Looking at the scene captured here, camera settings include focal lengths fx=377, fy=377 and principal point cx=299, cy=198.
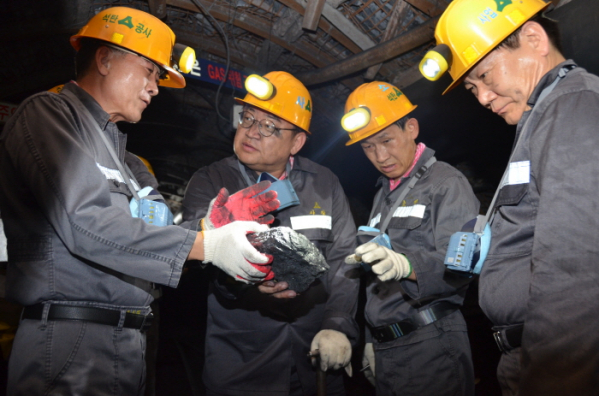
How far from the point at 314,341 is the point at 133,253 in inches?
53.5

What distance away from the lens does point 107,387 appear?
1.55 meters

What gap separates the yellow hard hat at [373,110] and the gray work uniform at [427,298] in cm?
61

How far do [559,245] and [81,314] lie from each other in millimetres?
1721

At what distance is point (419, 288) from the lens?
6.66ft

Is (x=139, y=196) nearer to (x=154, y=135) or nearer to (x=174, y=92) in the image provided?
(x=174, y=92)

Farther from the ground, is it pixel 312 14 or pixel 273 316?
pixel 312 14

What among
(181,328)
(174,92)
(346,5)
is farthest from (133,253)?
(181,328)

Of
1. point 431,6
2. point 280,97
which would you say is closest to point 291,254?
point 280,97

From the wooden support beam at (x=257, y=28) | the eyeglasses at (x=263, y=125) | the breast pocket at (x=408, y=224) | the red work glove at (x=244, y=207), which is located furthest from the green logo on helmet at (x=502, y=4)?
the wooden support beam at (x=257, y=28)

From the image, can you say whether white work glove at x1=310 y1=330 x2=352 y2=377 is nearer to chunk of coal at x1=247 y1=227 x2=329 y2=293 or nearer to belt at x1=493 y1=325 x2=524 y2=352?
chunk of coal at x1=247 y1=227 x2=329 y2=293

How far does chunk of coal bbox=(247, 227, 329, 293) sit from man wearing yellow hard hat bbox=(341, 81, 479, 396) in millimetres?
236

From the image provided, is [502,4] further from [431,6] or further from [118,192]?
[431,6]

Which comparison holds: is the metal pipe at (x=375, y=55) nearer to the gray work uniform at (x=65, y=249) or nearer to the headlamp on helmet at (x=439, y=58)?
the headlamp on helmet at (x=439, y=58)

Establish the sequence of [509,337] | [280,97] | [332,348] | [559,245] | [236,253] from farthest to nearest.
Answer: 1. [280,97]
2. [332,348]
3. [236,253]
4. [509,337]
5. [559,245]
